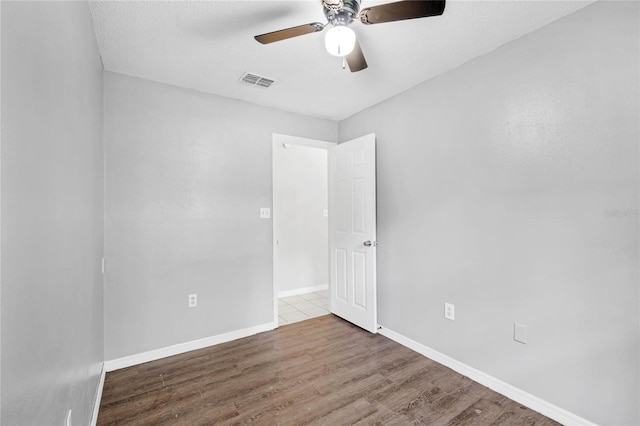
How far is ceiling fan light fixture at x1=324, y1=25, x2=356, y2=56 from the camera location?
1.52m

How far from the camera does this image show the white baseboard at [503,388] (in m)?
1.76

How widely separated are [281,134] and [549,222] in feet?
8.42

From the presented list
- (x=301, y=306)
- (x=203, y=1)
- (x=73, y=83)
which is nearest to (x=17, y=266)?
(x=73, y=83)

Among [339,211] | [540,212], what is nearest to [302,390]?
[339,211]

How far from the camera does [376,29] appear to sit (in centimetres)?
190

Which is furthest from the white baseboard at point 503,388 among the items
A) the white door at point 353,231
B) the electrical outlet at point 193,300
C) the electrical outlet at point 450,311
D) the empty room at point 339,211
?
the electrical outlet at point 193,300

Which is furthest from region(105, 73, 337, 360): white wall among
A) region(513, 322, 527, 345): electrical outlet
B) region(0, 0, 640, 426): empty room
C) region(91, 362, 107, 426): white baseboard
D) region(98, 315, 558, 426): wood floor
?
region(513, 322, 527, 345): electrical outlet

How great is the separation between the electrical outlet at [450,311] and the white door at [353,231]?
0.74 metres

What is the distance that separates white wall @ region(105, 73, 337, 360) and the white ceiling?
29cm

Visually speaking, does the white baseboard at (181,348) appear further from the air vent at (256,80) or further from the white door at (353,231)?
the air vent at (256,80)

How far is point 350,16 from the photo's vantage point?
1.55 m

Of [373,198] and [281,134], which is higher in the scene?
[281,134]

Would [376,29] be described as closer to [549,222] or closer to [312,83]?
[312,83]

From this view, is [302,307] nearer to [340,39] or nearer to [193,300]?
[193,300]
